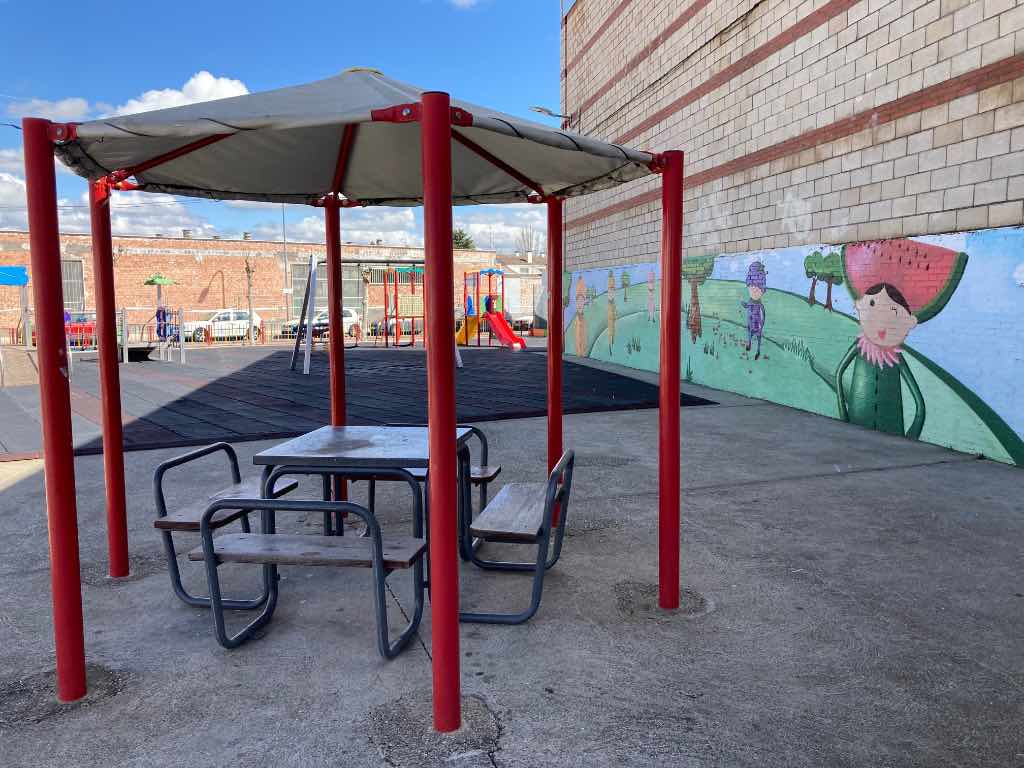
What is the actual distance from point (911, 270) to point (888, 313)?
569 mm

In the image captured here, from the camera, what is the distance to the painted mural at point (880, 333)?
7070 mm

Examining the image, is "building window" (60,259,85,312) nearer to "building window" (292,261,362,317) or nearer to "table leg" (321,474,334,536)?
"building window" (292,261,362,317)

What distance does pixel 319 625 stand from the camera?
3.57 m

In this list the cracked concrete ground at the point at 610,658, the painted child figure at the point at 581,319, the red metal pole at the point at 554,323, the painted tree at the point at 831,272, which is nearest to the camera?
the cracked concrete ground at the point at 610,658

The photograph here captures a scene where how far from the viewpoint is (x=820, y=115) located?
977 centimetres

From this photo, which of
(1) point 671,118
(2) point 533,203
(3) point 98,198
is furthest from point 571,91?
(3) point 98,198

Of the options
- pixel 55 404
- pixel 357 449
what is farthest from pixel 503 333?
pixel 55 404

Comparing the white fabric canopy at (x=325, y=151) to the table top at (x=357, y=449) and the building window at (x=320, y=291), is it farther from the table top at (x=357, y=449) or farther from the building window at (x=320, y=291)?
the building window at (x=320, y=291)

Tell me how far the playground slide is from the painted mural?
10.8m

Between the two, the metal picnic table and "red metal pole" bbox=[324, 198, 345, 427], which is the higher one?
"red metal pole" bbox=[324, 198, 345, 427]

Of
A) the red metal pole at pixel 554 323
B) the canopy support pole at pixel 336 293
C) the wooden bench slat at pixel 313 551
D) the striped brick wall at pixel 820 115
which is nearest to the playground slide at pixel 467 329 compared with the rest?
the striped brick wall at pixel 820 115

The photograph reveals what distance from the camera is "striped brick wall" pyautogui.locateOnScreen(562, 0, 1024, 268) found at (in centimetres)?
721

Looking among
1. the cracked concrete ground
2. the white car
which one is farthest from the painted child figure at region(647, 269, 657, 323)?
the white car

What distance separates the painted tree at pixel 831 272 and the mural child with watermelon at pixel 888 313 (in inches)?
4.5
